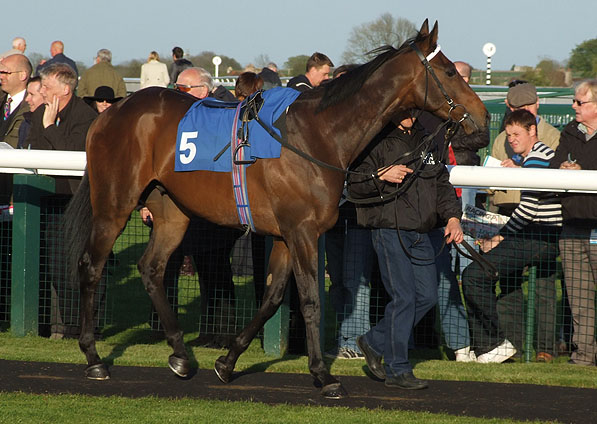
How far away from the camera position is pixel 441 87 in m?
4.80

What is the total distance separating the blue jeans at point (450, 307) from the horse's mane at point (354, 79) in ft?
5.48

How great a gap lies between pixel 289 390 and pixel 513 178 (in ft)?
6.41

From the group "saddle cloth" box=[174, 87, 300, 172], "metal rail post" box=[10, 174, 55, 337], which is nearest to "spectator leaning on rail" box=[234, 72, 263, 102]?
"saddle cloth" box=[174, 87, 300, 172]

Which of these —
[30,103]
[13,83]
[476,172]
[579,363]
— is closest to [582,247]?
[579,363]

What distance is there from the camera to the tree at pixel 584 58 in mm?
45559

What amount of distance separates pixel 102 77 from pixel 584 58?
39282 mm

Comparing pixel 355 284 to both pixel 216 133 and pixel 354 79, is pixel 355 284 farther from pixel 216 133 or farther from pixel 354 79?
pixel 354 79

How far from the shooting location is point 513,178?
18.1 ft

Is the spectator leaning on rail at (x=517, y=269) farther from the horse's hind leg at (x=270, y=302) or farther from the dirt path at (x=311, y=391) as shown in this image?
the horse's hind leg at (x=270, y=302)

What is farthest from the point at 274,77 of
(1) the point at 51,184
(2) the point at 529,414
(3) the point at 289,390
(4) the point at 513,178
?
(2) the point at 529,414

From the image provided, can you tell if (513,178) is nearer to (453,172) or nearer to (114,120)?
(453,172)

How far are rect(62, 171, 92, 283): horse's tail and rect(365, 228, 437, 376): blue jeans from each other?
1936 mm

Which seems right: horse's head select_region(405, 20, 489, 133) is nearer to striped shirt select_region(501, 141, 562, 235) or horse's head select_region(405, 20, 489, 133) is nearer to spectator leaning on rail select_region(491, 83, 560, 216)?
striped shirt select_region(501, 141, 562, 235)

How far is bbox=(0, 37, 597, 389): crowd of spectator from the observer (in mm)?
5062
